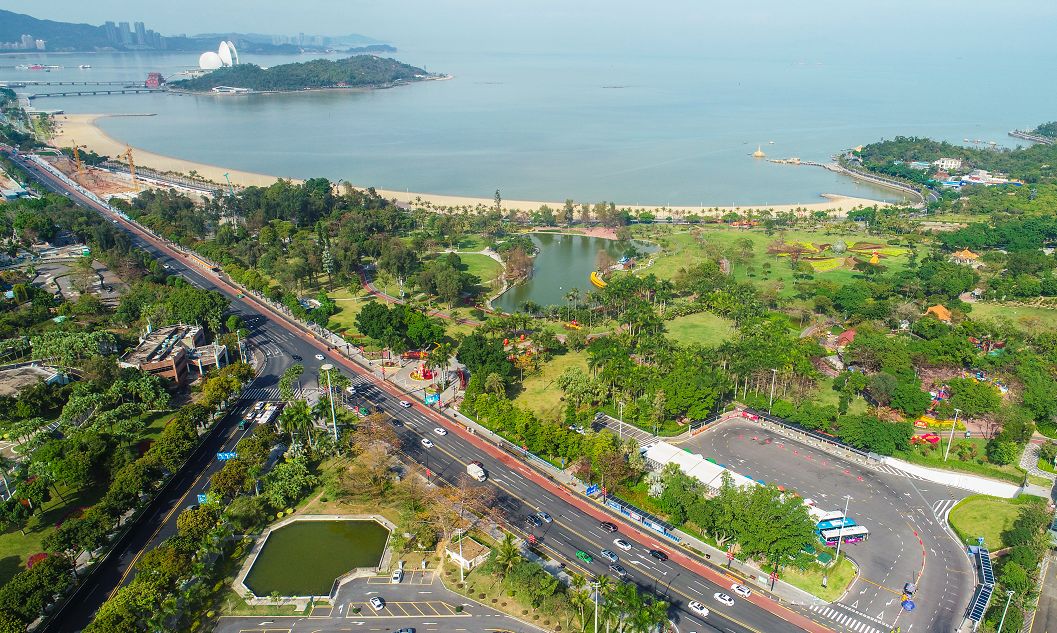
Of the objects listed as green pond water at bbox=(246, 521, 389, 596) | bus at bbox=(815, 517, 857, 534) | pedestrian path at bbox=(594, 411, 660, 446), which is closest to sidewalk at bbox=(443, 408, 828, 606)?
bus at bbox=(815, 517, 857, 534)

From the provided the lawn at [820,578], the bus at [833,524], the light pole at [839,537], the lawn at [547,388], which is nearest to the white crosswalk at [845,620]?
the lawn at [820,578]

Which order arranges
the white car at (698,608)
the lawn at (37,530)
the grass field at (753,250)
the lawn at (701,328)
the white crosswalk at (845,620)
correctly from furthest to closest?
the grass field at (753,250) < the lawn at (701,328) < the lawn at (37,530) < the white car at (698,608) < the white crosswalk at (845,620)

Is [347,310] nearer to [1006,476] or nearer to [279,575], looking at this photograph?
[279,575]

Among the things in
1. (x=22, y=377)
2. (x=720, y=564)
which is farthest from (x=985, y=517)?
(x=22, y=377)

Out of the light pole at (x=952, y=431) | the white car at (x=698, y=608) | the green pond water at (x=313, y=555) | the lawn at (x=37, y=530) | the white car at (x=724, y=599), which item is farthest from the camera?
the light pole at (x=952, y=431)

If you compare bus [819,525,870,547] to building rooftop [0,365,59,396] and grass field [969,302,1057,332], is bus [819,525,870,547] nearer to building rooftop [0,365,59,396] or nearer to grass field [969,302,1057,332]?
grass field [969,302,1057,332]

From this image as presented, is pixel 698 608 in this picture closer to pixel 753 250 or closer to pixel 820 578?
pixel 820 578

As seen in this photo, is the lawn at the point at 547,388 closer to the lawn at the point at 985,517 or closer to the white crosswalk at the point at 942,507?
the white crosswalk at the point at 942,507

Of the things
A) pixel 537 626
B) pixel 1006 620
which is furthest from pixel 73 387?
pixel 1006 620
